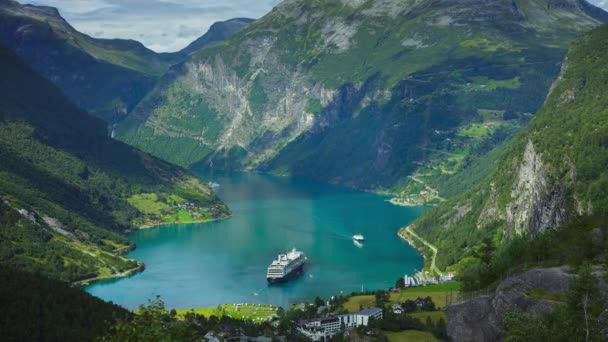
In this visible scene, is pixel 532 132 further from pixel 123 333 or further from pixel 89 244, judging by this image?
pixel 123 333

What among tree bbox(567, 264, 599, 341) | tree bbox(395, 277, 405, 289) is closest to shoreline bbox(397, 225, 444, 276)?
tree bbox(395, 277, 405, 289)

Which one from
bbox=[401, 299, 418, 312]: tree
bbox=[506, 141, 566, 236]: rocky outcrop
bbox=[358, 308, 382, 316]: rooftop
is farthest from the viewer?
bbox=[506, 141, 566, 236]: rocky outcrop

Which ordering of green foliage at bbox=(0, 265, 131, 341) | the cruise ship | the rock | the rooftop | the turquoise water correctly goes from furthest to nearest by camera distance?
the cruise ship
the turquoise water
the rooftop
green foliage at bbox=(0, 265, 131, 341)
the rock

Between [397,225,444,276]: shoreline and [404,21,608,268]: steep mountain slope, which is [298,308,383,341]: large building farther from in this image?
[397,225,444,276]: shoreline

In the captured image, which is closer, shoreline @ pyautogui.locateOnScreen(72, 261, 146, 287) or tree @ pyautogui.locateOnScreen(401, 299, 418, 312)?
tree @ pyautogui.locateOnScreen(401, 299, 418, 312)

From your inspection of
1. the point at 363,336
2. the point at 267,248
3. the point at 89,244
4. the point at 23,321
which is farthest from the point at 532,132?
the point at 23,321

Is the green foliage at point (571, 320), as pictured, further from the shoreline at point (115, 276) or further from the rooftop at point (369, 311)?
the shoreline at point (115, 276)

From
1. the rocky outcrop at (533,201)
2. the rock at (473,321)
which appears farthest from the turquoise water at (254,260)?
the rock at (473,321)
